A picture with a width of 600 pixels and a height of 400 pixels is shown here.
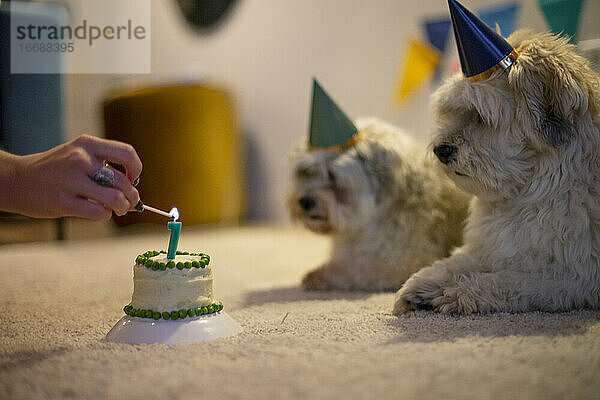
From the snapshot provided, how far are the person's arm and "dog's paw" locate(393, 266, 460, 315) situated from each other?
0.71m

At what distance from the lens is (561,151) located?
4.51ft

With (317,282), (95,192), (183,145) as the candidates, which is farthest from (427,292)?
(183,145)

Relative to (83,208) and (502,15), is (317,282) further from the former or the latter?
(502,15)

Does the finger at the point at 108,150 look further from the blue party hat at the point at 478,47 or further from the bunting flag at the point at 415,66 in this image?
the bunting flag at the point at 415,66

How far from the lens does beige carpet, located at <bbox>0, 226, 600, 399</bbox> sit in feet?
2.92

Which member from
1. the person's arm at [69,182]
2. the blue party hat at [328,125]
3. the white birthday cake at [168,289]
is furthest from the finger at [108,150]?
the blue party hat at [328,125]

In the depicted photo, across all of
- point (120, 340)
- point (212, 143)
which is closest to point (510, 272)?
point (120, 340)

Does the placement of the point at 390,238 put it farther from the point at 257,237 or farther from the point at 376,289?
the point at 257,237

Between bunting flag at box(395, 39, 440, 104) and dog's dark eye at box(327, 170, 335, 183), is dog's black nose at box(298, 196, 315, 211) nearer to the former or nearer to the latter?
dog's dark eye at box(327, 170, 335, 183)

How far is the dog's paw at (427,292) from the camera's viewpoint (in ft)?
4.50

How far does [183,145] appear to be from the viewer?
145 inches

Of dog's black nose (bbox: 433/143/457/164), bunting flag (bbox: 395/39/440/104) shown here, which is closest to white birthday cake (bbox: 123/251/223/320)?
dog's black nose (bbox: 433/143/457/164)

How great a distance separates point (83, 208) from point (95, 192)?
0.04 meters

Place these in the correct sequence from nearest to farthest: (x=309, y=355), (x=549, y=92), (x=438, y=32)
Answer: (x=309, y=355), (x=549, y=92), (x=438, y=32)
